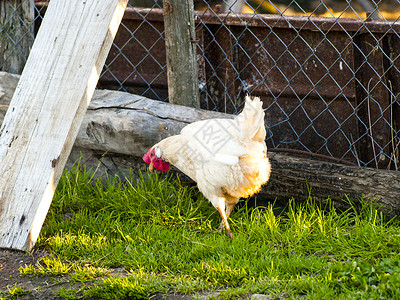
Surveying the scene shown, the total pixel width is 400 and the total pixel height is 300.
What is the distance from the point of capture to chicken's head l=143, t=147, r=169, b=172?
3.63 metres

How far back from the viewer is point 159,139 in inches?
155

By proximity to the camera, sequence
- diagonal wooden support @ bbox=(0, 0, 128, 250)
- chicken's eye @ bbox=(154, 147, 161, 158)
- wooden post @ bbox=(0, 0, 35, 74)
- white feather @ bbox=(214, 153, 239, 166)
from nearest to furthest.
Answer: diagonal wooden support @ bbox=(0, 0, 128, 250) → white feather @ bbox=(214, 153, 239, 166) → chicken's eye @ bbox=(154, 147, 161, 158) → wooden post @ bbox=(0, 0, 35, 74)

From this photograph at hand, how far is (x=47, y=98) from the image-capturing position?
3297 millimetres

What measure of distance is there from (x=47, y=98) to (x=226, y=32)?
1756 mm

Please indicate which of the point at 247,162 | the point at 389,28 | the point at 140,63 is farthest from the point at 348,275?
the point at 140,63

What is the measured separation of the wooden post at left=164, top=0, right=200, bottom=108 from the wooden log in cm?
20

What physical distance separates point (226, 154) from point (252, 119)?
279mm

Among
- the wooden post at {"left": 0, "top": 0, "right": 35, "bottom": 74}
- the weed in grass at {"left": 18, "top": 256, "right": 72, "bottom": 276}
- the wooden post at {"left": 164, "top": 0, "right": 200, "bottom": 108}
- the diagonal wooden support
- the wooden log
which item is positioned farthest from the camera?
the wooden post at {"left": 0, "top": 0, "right": 35, "bottom": 74}

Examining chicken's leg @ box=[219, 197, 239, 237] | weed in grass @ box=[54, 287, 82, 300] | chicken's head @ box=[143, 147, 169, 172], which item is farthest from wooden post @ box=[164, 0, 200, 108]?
weed in grass @ box=[54, 287, 82, 300]

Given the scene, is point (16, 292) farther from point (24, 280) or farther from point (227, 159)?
point (227, 159)

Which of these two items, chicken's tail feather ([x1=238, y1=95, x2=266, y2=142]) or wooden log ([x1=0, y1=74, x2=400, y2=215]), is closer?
chicken's tail feather ([x1=238, y1=95, x2=266, y2=142])

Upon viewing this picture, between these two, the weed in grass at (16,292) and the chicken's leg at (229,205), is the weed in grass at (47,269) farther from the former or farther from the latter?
the chicken's leg at (229,205)

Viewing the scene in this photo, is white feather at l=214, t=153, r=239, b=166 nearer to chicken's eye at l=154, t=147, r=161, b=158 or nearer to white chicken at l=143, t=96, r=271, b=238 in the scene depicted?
white chicken at l=143, t=96, r=271, b=238

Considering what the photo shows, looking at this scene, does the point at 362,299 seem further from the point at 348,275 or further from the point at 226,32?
the point at 226,32
